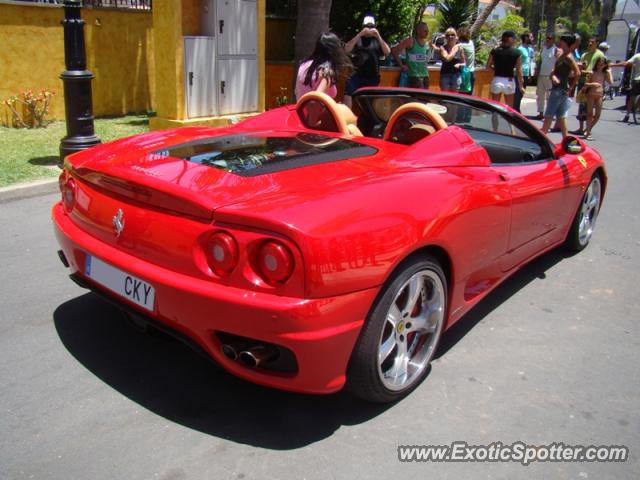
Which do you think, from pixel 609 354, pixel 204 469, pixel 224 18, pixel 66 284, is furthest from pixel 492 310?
pixel 224 18

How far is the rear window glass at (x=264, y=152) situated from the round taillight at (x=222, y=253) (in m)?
0.48

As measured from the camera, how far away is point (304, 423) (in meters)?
2.75

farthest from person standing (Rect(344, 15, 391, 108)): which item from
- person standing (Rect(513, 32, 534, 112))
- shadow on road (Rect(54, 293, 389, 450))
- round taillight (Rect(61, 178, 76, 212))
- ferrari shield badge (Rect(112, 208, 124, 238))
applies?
ferrari shield badge (Rect(112, 208, 124, 238))

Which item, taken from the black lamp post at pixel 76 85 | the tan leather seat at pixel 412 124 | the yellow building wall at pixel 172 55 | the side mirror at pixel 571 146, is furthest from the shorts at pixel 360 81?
the tan leather seat at pixel 412 124

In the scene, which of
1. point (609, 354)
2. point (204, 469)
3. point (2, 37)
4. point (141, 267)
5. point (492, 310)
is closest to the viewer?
point (204, 469)

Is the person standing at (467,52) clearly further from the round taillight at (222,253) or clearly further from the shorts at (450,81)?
the round taillight at (222,253)

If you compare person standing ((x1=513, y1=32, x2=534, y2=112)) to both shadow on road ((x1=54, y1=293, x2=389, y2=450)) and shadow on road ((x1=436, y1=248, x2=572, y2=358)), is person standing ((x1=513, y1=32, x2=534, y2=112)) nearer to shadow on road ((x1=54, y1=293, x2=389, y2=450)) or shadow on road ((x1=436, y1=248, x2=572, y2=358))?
shadow on road ((x1=436, y1=248, x2=572, y2=358))

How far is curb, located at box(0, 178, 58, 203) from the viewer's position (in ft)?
19.6

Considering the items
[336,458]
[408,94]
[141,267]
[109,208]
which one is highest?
[408,94]

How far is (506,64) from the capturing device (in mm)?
10859

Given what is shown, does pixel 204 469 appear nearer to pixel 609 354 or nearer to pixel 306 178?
pixel 306 178

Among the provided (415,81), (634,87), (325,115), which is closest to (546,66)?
(634,87)

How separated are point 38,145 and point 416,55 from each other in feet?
20.6

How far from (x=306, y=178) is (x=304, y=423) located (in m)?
1.07
